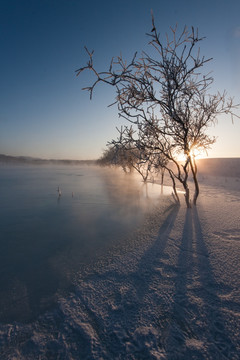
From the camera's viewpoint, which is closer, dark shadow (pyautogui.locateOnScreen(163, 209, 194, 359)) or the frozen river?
dark shadow (pyautogui.locateOnScreen(163, 209, 194, 359))

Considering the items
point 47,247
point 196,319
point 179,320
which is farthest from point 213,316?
point 47,247

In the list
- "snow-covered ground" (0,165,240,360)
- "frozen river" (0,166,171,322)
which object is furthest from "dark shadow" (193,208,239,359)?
"frozen river" (0,166,171,322)

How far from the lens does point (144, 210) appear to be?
7535 millimetres

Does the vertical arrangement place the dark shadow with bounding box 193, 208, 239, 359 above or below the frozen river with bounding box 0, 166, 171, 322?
above

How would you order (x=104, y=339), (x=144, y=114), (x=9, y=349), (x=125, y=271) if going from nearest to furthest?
(x=9, y=349)
(x=104, y=339)
(x=125, y=271)
(x=144, y=114)

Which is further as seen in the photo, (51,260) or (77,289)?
(51,260)

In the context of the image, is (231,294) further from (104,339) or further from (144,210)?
(144,210)

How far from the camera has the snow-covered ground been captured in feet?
5.69

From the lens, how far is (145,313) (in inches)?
85.0

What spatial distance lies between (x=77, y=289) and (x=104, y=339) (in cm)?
90

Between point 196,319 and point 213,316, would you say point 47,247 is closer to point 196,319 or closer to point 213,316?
point 196,319

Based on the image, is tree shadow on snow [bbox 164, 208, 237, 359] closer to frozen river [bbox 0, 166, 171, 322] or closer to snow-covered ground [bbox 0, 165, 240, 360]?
snow-covered ground [bbox 0, 165, 240, 360]

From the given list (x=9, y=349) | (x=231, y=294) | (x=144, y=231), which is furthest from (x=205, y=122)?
(x=9, y=349)

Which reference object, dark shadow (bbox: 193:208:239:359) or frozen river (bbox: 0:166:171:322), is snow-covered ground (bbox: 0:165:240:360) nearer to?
dark shadow (bbox: 193:208:239:359)
